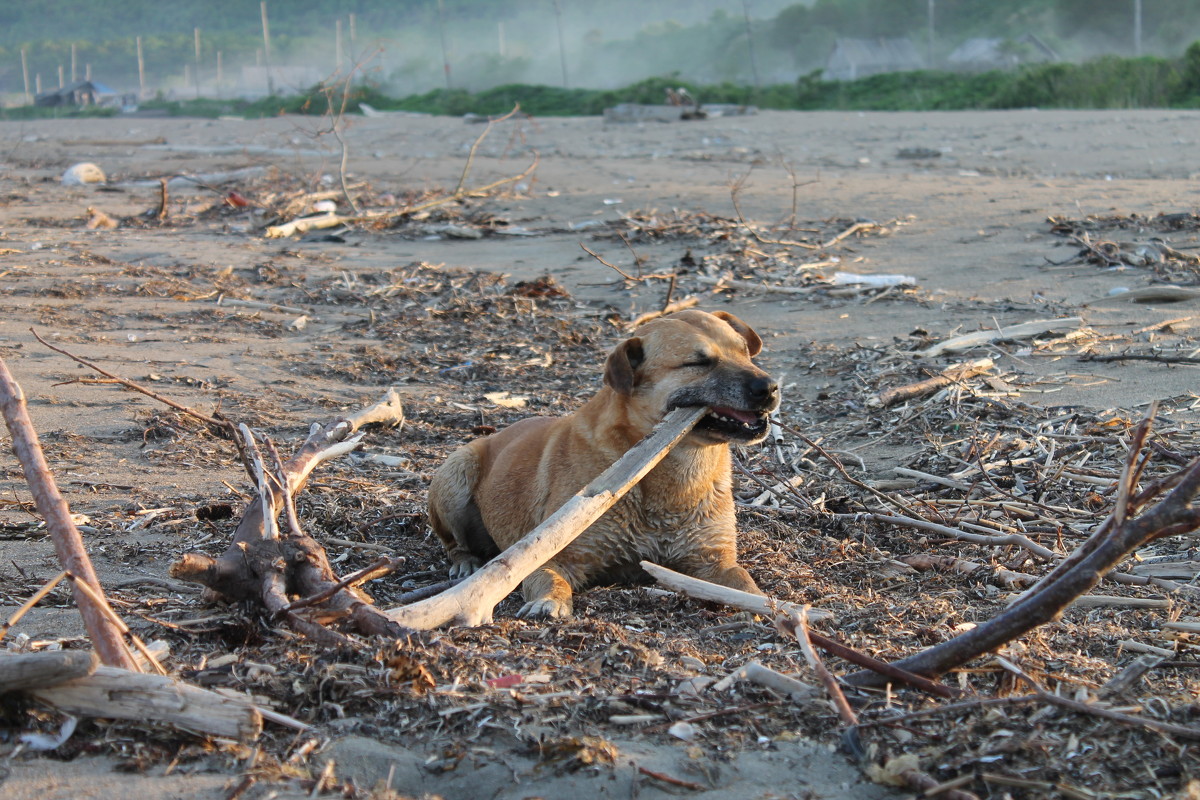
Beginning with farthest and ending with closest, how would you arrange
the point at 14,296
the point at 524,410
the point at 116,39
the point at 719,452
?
the point at 116,39
the point at 14,296
the point at 524,410
the point at 719,452

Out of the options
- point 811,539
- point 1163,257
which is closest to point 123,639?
point 811,539

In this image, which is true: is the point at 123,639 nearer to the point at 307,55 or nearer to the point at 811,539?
the point at 811,539

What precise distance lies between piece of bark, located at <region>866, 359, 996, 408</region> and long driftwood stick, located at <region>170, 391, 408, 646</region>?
173 inches

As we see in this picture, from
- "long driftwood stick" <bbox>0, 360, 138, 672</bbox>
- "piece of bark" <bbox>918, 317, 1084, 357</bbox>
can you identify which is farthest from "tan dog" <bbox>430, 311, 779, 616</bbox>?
"piece of bark" <bbox>918, 317, 1084, 357</bbox>

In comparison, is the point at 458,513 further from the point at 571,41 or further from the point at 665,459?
the point at 571,41

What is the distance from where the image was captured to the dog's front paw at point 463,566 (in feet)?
17.9

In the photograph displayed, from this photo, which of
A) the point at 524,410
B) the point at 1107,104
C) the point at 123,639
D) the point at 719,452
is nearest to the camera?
the point at 123,639

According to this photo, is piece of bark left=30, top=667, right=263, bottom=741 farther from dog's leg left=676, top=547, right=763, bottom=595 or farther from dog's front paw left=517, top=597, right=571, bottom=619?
dog's leg left=676, top=547, right=763, bottom=595

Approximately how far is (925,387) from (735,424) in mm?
3050

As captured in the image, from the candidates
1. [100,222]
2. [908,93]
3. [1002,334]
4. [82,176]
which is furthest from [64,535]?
[908,93]

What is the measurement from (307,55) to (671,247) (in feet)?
356

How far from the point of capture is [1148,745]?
9.11ft

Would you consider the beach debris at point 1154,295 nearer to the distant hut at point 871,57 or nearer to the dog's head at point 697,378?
the dog's head at point 697,378

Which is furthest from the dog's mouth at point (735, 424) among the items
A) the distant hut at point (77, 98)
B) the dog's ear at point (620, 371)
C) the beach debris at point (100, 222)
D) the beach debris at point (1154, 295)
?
the distant hut at point (77, 98)
